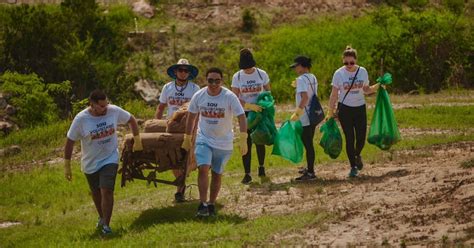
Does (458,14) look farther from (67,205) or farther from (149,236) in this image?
(149,236)

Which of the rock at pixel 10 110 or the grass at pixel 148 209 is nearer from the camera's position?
the grass at pixel 148 209

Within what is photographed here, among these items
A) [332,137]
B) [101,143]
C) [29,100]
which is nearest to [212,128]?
[101,143]

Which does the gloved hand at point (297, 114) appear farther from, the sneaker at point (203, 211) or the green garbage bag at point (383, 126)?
the sneaker at point (203, 211)

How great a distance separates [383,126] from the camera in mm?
15477

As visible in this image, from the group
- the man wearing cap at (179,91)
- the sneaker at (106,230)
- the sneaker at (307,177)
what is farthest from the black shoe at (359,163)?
the sneaker at (106,230)

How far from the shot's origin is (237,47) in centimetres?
3628

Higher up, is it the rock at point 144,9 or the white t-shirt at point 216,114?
the rock at point 144,9

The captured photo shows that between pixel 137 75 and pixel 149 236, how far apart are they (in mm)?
Answer: 22299

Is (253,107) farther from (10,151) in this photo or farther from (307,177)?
(10,151)

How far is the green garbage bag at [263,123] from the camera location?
14758mm

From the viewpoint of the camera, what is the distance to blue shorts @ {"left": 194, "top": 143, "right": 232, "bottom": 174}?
12609 mm

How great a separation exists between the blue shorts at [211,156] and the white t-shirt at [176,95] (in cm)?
166

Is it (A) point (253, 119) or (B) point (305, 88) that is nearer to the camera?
(B) point (305, 88)

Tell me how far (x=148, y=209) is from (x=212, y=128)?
6.83 ft
